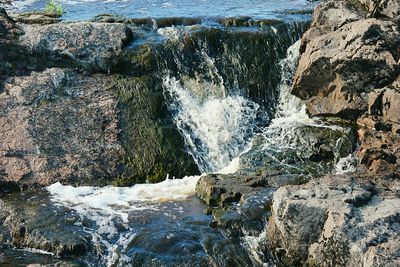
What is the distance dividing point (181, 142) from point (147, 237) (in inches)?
174

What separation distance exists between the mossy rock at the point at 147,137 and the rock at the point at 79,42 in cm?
83

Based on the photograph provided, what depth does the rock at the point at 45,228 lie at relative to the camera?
1050 centimetres

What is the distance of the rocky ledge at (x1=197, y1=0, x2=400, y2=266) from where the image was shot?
9.52m

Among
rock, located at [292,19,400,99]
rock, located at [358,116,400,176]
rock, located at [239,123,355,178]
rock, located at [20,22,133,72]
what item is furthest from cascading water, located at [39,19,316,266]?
rock, located at [358,116,400,176]

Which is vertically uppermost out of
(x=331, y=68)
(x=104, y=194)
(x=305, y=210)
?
(x=331, y=68)

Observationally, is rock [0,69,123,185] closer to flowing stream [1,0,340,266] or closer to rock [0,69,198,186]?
rock [0,69,198,186]

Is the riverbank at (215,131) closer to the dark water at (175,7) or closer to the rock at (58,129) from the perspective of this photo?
the rock at (58,129)

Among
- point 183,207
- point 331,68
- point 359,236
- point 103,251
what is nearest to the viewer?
point 359,236

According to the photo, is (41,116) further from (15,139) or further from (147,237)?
(147,237)

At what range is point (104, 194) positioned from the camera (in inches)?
509

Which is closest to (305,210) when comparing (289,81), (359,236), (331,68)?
(359,236)

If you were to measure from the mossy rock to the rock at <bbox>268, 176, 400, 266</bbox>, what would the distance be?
14.1ft

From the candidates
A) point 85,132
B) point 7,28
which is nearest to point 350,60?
point 85,132

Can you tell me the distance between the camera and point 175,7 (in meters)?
21.6
